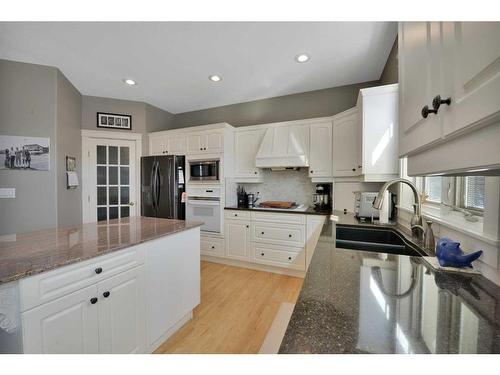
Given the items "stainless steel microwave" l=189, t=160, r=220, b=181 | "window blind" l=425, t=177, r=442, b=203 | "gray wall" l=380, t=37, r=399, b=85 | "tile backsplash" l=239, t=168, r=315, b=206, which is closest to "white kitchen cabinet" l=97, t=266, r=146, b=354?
"stainless steel microwave" l=189, t=160, r=220, b=181

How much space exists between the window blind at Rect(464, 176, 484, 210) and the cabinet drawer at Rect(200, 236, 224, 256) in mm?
2674

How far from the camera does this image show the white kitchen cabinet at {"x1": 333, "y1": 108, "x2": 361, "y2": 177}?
2.45 meters

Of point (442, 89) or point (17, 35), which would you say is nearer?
point (442, 89)

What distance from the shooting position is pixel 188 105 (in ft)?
12.2

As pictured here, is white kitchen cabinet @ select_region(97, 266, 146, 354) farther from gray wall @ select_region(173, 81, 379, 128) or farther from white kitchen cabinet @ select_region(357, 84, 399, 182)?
gray wall @ select_region(173, 81, 379, 128)

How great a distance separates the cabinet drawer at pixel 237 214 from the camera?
117 inches

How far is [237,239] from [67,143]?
271 centimetres

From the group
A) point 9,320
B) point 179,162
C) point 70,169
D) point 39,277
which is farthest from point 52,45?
point 9,320

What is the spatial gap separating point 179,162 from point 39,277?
257 centimetres

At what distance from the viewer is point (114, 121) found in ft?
11.1

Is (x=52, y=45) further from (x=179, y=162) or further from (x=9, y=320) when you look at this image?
(x=9, y=320)

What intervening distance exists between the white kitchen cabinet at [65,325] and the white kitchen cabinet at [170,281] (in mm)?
346

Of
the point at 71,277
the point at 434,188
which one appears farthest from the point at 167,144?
the point at 434,188
